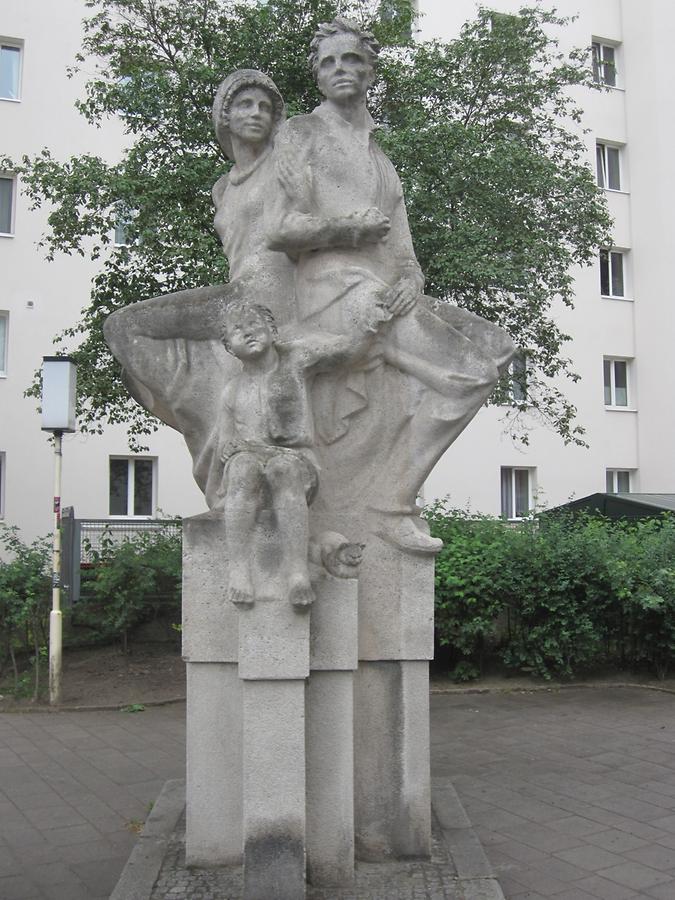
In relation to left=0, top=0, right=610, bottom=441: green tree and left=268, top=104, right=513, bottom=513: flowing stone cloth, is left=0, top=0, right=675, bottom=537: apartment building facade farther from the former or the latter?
left=268, top=104, right=513, bottom=513: flowing stone cloth

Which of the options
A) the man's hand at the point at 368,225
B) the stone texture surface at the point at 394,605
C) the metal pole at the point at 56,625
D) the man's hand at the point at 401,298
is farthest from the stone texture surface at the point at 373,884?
the metal pole at the point at 56,625

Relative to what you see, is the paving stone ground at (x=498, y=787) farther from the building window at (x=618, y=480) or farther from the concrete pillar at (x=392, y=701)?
the building window at (x=618, y=480)

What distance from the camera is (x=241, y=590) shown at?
3477 millimetres

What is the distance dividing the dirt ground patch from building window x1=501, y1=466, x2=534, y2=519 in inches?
536

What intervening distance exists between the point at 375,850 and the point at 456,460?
17.4 meters

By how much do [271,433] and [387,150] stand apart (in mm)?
8243

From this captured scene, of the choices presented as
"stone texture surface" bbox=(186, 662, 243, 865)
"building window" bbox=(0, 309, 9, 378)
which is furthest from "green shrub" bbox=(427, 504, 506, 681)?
"building window" bbox=(0, 309, 9, 378)

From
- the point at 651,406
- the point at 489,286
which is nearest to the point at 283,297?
the point at 489,286

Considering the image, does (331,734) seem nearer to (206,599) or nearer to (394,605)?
(394,605)

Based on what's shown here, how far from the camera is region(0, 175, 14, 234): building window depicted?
18.4 m

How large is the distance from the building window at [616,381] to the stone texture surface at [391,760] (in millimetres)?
20670

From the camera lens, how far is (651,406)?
2341cm

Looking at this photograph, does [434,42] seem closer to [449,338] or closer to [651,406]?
[449,338]

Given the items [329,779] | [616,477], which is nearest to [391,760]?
[329,779]
